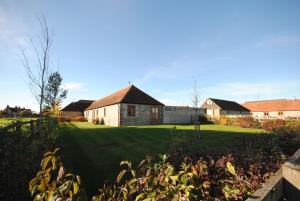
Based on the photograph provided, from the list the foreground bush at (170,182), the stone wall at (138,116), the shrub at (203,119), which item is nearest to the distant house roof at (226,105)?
the shrub at (203,119)

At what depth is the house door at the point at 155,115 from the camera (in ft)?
96.4

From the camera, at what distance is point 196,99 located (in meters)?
34.4

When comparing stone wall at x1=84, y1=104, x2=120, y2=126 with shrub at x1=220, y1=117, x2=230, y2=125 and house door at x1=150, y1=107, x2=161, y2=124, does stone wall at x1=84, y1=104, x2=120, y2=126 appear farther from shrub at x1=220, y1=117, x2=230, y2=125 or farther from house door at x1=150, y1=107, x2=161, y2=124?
shrub at x1=220, y1=117, x2=230, y2=125

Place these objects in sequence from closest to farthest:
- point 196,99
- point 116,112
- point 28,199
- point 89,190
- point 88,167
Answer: point 28,199 → point 89,190 → point 88,167 → point 116,112 → point 196,99

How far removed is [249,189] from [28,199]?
3.85 m

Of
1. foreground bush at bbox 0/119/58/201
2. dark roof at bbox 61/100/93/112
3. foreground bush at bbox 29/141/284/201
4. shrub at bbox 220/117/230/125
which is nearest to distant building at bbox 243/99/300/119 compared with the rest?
shrub at bbox 220/117/230/125

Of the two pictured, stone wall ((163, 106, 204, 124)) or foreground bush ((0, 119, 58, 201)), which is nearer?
foreground bush ((0, 119, 58, 201))

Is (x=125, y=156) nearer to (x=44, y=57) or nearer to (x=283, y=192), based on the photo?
(x=283, y=192)

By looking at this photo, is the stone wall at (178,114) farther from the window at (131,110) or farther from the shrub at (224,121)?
the window at (131,110)

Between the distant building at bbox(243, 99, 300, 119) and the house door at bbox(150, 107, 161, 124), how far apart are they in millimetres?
42408

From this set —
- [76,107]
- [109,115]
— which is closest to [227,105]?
[109,115]

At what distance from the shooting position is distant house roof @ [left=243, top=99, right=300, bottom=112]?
196ft

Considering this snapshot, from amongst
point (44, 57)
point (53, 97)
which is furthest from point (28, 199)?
point (53, 97)

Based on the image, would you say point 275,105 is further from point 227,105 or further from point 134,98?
point 134,98
